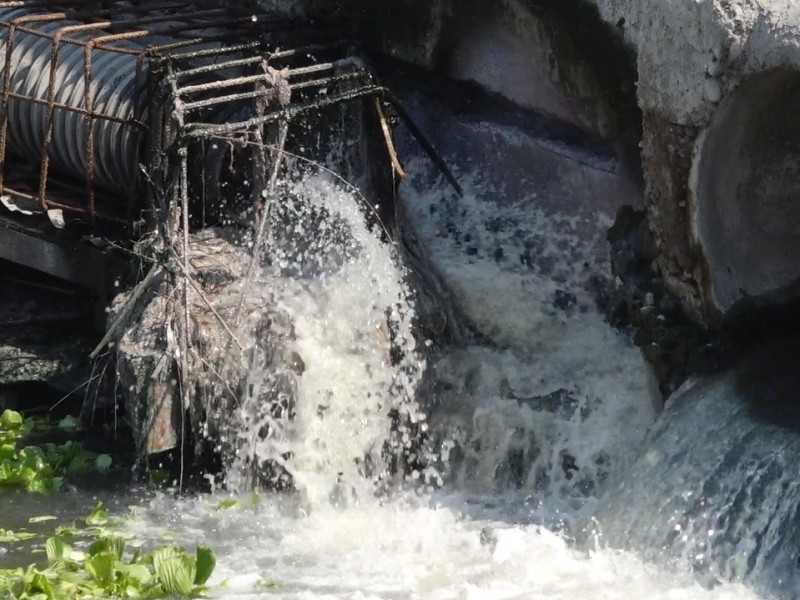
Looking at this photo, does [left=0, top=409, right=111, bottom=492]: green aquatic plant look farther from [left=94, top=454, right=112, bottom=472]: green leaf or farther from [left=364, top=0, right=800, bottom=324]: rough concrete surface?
[left=364, top=0, right=800, bottom=324]: rough concrete surface

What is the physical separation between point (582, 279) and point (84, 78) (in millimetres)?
2995

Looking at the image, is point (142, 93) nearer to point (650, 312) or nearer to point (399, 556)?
point (650, 312)

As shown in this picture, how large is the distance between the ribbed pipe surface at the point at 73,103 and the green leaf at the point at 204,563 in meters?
2.66

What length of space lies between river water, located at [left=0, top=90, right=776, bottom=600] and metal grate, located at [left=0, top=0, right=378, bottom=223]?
55 cm

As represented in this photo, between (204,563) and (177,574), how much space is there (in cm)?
12

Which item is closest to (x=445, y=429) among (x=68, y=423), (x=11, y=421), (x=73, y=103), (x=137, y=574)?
(x=137, y=574)

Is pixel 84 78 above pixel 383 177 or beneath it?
above

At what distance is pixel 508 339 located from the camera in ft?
27.9

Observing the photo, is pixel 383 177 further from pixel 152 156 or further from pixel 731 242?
pixel 731 242

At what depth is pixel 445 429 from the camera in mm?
8031

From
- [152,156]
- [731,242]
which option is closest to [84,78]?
[152,156]

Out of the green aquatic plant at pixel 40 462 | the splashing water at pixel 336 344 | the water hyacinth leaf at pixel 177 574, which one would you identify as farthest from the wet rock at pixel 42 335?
the water hyacinth leaf at pixel 177 574

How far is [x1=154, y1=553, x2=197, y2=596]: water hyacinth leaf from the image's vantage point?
6.67 meters

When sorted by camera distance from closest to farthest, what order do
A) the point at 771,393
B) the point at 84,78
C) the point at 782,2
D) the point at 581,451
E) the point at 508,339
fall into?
1. the point at 782,2
2. the point at 771,393
3. the point at 581,451
4. the point at 508,339
5. the point at 84,78
